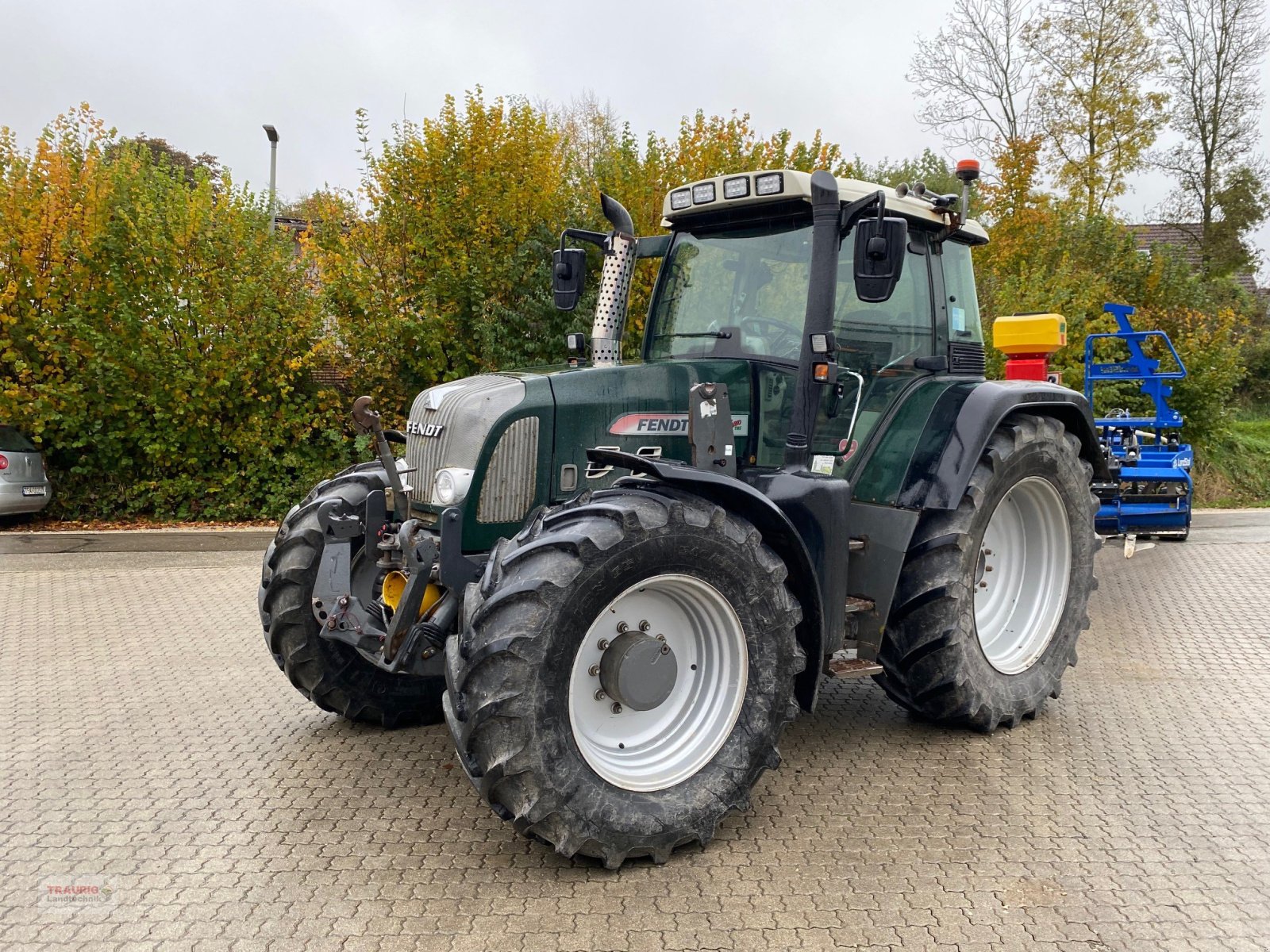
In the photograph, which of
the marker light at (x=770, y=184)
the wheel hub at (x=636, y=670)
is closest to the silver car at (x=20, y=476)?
the marker light at (x=770, y=184)

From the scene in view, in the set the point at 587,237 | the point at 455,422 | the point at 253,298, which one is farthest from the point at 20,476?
the point at 455,422

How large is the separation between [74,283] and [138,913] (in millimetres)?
9632

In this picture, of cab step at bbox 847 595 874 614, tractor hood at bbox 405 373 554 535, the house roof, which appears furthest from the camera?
the house roof

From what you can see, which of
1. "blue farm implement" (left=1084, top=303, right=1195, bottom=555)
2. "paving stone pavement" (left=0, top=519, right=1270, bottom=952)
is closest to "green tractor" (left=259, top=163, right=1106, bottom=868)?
"paving stone pavement" (left=0, top=519, right=1270, bottom=952)

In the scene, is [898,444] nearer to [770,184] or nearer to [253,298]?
[770,184]

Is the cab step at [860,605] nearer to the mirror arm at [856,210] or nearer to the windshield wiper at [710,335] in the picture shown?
the windshield wiper at [710,335]

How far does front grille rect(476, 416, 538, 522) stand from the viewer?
380cm

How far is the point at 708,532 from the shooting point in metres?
3.37

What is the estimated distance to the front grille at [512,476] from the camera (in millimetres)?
3797

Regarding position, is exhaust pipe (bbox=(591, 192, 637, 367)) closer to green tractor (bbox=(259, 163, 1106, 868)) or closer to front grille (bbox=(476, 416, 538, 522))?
green tractor (bbox=(259, 163, 1106, 868))

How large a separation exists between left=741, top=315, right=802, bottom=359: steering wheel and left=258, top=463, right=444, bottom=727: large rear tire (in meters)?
1.76

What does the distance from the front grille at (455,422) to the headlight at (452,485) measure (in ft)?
0.12

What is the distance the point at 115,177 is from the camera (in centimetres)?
1111

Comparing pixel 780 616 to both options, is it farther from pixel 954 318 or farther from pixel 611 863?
pixel 954 318
